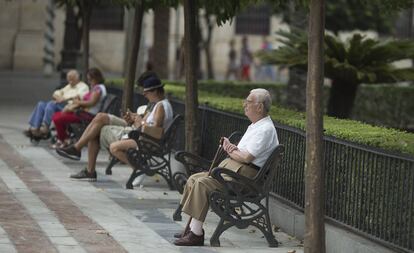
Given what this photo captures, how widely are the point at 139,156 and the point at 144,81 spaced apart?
84 centimetres

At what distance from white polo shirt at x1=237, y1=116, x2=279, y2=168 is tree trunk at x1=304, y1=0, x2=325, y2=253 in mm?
1303

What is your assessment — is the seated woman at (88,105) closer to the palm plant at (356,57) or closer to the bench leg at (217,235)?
the palm plant at (356,57)

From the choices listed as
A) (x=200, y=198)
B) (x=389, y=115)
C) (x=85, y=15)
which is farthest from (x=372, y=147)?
(x=389, y=115)

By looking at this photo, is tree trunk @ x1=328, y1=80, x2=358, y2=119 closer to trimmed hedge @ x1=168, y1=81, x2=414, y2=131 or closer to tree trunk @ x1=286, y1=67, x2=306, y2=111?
tree trunk @ x1=286, y1=67, x2=306, y2=111

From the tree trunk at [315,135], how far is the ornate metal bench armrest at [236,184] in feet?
4.03

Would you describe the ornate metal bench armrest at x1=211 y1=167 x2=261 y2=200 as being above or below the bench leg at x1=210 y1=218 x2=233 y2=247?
above

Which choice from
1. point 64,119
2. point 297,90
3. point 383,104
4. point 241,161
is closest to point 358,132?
point 241,161

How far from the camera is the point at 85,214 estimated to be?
1109 centimetres

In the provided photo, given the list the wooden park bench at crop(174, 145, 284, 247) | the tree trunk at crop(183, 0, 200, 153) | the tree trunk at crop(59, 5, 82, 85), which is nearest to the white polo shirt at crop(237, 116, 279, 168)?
the wooden park bench at crop(174, 145, 284, 247)

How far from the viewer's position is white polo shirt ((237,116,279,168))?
988 centimetres

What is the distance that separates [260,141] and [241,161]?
0.78 feet

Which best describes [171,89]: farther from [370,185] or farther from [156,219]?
[370,185]

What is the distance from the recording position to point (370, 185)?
30.0 ft

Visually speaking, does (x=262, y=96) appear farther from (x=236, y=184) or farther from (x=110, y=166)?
→ (x=110, y=166)
